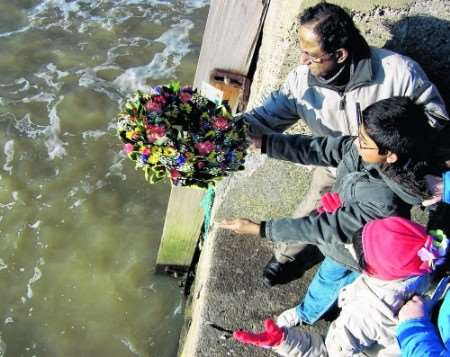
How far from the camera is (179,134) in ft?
9.48

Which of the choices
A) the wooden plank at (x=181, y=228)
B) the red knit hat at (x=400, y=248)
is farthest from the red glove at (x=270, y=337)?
the wooden plank at (x=181, y=228)

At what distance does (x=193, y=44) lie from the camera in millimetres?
8758

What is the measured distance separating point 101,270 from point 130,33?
4.48 metres

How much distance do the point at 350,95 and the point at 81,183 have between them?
4.51m

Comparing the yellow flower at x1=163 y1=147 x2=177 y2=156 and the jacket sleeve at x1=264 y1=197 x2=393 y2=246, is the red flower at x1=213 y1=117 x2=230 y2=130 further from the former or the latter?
the jacket sleeve at x1=264 y1=197 x2=393 y2=246

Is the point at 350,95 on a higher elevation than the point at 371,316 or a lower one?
higher

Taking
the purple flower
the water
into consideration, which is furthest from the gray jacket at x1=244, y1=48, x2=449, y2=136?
the water

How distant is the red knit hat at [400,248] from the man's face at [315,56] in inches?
35.1

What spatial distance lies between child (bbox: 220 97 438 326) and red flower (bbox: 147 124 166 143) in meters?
0.63

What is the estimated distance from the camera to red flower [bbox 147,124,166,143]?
112 inches

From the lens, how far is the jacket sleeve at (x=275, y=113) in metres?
3.12

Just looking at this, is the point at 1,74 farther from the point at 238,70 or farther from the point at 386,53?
the point at 386,53

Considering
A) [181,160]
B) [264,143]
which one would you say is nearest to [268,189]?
[264,143]

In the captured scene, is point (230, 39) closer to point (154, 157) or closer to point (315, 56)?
point (315, 56)
